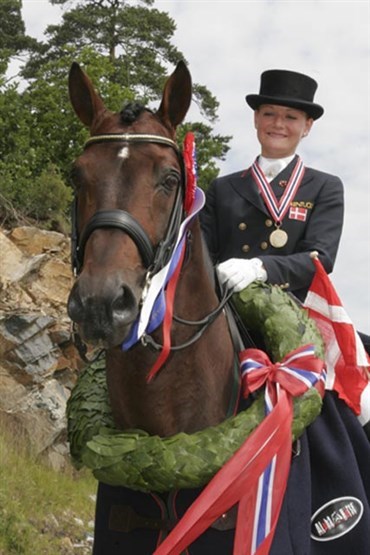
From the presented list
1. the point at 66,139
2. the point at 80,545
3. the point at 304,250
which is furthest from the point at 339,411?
the point at 66,139

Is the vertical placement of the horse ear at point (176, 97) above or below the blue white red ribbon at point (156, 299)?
above

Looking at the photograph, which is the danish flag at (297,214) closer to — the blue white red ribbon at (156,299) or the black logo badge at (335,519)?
the blue white red ribbon at (156,299)

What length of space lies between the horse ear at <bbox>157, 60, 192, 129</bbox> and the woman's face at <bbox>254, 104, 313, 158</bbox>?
1.13 m

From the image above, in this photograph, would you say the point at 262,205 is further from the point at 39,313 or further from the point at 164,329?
the point at 39,313

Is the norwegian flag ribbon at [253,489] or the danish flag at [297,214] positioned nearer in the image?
the norwegian flag ribbon at [253,489]

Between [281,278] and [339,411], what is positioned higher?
[281,278]

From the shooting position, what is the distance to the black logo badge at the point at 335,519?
11.7 ft

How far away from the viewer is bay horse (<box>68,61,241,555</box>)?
2.85 m

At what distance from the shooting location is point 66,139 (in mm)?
24141

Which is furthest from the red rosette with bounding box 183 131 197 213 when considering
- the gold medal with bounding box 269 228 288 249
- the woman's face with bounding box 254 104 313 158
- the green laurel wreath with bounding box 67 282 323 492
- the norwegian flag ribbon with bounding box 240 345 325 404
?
the woman's face with bounding box 254 104 313 158

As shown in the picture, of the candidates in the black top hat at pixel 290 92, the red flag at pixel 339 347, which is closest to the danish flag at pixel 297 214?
the red flag at pixel 339 347

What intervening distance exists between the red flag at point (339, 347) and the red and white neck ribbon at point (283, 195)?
0.44 meters

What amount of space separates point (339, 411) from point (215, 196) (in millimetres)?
1549

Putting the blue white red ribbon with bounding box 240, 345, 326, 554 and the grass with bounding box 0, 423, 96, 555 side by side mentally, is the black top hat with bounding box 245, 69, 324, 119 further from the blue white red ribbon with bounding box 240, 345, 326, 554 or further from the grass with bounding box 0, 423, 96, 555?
the grass with bounding box 0, 423, 96, 555
